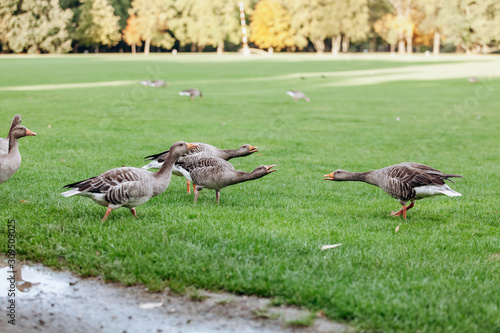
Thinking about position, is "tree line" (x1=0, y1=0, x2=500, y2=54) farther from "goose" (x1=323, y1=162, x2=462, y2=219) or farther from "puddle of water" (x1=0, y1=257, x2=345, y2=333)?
"puddle of water" (x1=0, y1=257, x2=345, y2=333)

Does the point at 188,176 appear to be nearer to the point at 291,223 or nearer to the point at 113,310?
the point at 291,223

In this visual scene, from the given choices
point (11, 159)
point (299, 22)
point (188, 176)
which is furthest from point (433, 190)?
point (299, 22)

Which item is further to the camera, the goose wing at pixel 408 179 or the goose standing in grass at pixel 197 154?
the goose standing in grass at pixel 197 154

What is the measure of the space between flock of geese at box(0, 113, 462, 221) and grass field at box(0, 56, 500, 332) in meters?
0.38

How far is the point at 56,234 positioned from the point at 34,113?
14.3 metres

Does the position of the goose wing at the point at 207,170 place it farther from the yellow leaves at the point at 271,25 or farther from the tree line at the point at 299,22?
the yellow leaves at the point at 271,25

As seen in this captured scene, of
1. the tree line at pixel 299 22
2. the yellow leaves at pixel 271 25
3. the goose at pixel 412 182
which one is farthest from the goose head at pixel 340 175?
the yellow leaves at pixel 271 25

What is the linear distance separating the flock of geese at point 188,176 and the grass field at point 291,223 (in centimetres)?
38

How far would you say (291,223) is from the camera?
6.78 m

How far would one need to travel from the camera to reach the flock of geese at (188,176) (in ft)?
20.1

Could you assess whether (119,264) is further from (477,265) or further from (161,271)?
(477,265)

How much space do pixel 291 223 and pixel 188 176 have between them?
2032 mm

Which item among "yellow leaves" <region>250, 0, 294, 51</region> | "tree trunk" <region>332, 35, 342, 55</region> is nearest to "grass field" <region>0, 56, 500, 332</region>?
"yellow leaves" <region>250, 0, 294, 51</region>

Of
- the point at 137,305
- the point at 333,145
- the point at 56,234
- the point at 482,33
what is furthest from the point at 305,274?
the point at 482,33
